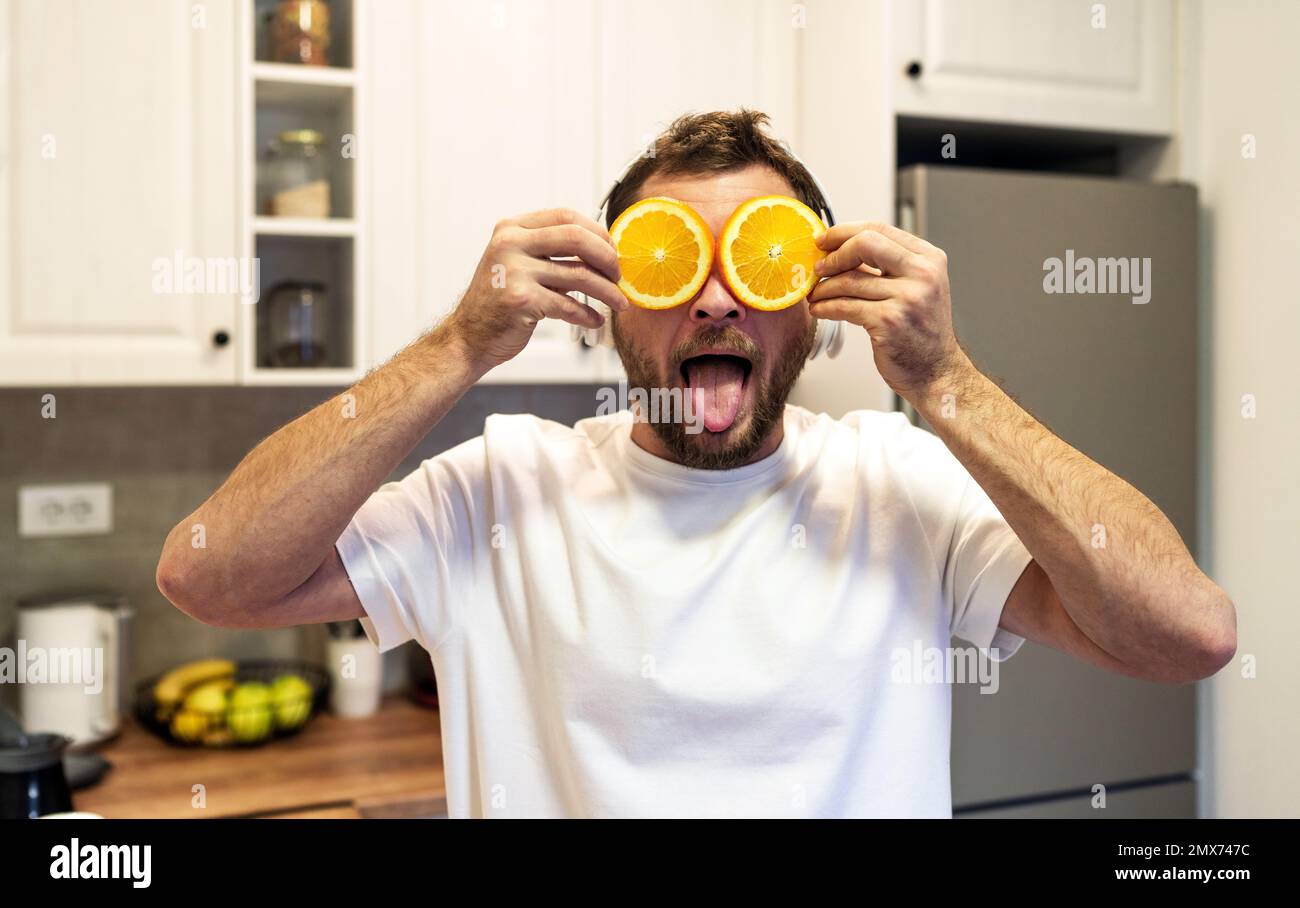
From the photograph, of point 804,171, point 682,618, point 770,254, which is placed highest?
point 804,171

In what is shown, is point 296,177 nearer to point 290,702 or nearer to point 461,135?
point 461,135

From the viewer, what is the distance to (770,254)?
1160 millimetres

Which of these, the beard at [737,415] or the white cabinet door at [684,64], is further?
the white cabinet door at [684,64]

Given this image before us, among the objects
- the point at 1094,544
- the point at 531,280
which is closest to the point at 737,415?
the point at 531,280

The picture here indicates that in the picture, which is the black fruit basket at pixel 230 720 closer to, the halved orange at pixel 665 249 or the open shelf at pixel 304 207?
the open shelf at pixel 304 207

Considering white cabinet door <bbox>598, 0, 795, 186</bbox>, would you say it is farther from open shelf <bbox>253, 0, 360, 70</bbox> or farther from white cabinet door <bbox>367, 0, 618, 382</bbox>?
open shelf <bbox>253, 0, 360, 70</bbox>

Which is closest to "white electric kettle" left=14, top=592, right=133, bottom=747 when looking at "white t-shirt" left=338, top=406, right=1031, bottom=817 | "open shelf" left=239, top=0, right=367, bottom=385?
"open shelf" left=239, top=0, right=367, bottom=385

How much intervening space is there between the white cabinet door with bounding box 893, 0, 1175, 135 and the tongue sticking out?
1.06m

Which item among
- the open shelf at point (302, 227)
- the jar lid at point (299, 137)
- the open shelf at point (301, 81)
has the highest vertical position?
the open shelf at point (301, 81)

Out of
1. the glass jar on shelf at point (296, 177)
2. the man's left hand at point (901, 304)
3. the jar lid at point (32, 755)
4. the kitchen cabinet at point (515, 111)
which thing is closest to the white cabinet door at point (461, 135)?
the kitchen cabinet at point (515, 111)

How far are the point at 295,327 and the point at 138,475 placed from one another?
50cm

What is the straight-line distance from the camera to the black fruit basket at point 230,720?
2.06 meters

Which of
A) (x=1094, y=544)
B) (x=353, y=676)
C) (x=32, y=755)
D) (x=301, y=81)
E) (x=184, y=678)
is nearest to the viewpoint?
(x=1094, y=544)

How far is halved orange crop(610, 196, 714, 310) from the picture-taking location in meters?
1.16
